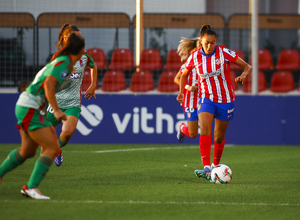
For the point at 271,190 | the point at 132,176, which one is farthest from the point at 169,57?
the point at 271,190

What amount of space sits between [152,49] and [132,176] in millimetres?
6851

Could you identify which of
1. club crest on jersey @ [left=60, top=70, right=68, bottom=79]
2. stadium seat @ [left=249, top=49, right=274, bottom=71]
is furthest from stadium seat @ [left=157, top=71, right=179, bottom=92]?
club crest on jersey @ [left=60, top=70, right=68, bottom=79]

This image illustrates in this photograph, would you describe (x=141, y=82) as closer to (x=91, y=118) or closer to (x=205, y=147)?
(x=91, y=118)

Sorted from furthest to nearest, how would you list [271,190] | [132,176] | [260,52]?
[260,52], [132,176], [271,190]

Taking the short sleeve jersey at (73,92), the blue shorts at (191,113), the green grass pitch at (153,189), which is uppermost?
the short sleeve jersey at (73,92)

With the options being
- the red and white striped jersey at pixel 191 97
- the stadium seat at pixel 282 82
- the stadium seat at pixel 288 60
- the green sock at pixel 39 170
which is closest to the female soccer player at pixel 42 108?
the green sock at pixel 39 170

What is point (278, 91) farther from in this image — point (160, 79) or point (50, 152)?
point (50, 152)

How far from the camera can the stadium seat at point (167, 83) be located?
1334 centimetres

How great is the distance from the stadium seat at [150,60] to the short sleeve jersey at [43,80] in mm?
8213

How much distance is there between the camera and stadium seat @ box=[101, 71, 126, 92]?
43.3 feet

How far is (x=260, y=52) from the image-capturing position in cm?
1498

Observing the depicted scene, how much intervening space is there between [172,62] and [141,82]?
1.10 meters

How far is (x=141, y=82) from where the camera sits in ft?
44.2

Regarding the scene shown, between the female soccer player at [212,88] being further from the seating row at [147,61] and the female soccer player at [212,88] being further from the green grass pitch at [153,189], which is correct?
the seating row at [147,61]
